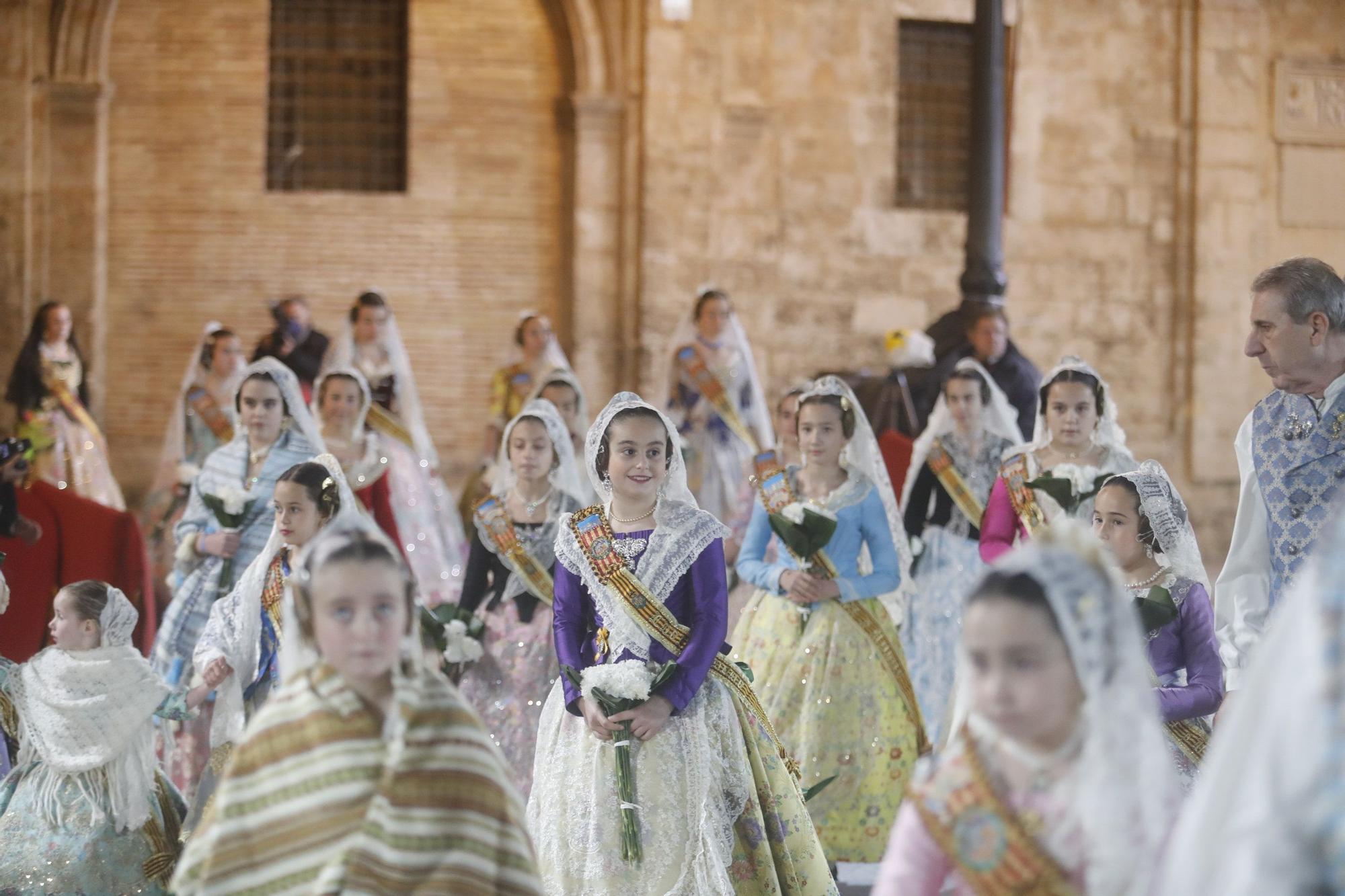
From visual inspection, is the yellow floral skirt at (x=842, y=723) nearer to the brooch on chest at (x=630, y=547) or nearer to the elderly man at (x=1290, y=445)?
the brooch on chest at (x=630, y=547)

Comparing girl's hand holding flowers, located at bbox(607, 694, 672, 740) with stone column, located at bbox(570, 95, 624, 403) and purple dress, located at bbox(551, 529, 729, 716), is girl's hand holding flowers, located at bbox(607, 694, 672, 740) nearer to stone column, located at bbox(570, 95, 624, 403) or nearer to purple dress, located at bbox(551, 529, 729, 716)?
purple dress, located at bbox(551, 529, 729, 716)

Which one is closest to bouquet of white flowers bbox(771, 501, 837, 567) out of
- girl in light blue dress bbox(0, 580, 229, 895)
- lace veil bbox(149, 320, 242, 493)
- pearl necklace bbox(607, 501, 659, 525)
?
pearl necklace bbox(607, 501, 659, 525)

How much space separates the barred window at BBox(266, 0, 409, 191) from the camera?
13711 mm

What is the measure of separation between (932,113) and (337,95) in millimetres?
5091

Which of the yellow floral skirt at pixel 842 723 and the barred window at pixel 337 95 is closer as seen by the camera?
the yellow floral skirt at pixel 842 723

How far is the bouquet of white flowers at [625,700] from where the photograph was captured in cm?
484

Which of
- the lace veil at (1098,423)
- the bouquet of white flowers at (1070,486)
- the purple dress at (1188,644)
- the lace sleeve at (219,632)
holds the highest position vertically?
the lace veil at (1098,423)

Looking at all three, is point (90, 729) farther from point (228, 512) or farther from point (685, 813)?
point (685, 813)

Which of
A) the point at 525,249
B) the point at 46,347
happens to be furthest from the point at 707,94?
the point at 46,347

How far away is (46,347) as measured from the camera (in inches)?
446

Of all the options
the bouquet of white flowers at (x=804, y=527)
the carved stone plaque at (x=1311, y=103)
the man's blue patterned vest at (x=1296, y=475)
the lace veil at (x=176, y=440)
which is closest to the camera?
the man's blue patterned vest at (x=1296, y=475)

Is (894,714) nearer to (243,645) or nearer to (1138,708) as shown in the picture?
(243,645)

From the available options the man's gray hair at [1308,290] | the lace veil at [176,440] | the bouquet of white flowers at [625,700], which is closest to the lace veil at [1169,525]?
the man's gray hair at [1308,290]

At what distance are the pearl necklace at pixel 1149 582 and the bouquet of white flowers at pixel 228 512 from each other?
3538 millimetres
